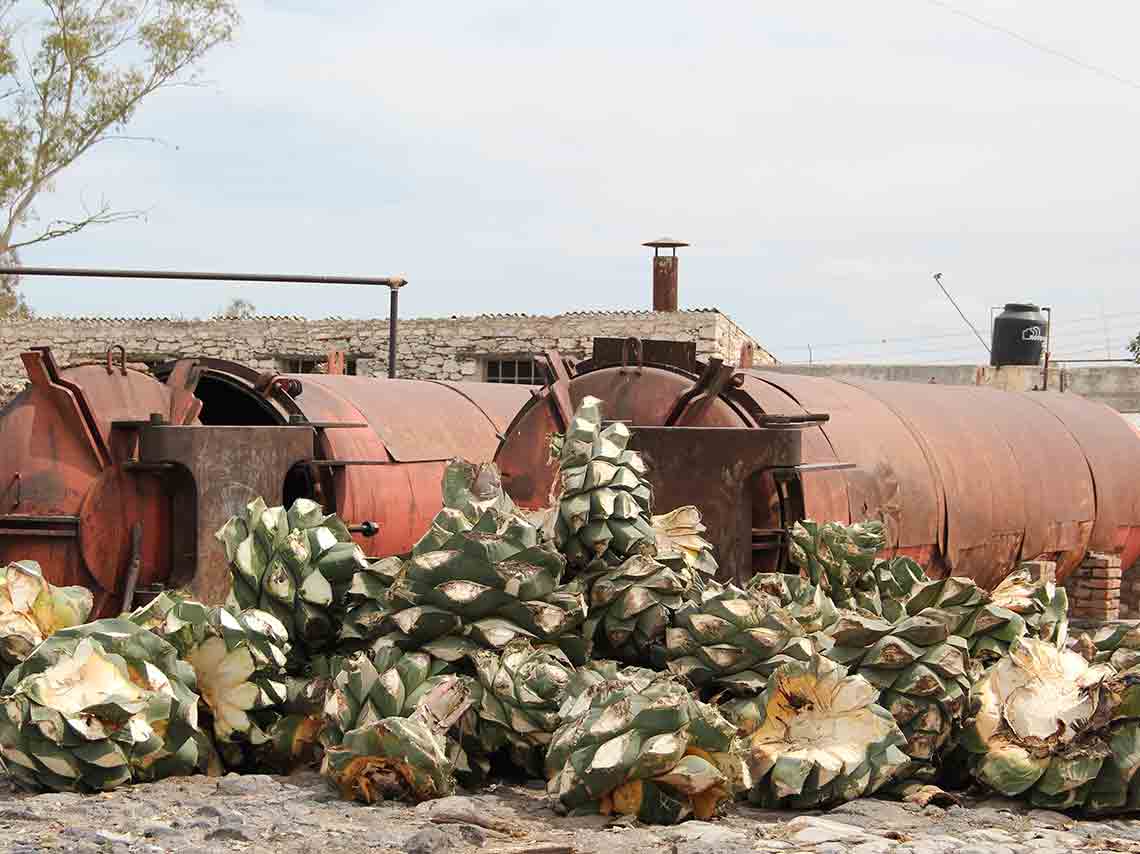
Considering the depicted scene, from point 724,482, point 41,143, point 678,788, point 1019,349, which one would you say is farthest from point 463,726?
point 41,143

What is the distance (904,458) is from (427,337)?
52.3 ft

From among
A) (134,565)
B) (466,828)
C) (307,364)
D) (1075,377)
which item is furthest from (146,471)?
(307,364)

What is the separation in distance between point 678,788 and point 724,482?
251 centimetres

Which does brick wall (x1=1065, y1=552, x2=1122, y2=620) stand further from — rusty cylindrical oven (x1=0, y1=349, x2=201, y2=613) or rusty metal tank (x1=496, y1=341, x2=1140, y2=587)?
rusty cylindrical oven (x1=0, y1=349, x2=201, y2=613)

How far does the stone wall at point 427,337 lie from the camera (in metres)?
22.9

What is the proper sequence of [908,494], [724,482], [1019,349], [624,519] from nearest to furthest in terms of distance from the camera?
[624,519] < [724,482] < [908,494] < [1019,349]

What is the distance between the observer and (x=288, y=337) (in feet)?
81.1

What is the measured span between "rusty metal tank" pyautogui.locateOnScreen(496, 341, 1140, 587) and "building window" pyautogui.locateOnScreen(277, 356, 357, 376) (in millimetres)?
14100

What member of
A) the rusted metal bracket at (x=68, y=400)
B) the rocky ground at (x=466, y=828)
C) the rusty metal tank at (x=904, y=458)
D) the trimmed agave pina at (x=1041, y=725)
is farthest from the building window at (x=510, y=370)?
the rocky ground at (x=466, y=828)

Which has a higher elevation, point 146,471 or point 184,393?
point 184,393

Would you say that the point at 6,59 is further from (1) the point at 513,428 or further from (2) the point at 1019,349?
(1) the point at 513,428

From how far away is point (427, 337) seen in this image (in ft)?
79.0

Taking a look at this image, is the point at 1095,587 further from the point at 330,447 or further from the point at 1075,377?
the point at 1075,377

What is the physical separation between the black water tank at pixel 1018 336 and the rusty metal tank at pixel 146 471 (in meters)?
11.2
